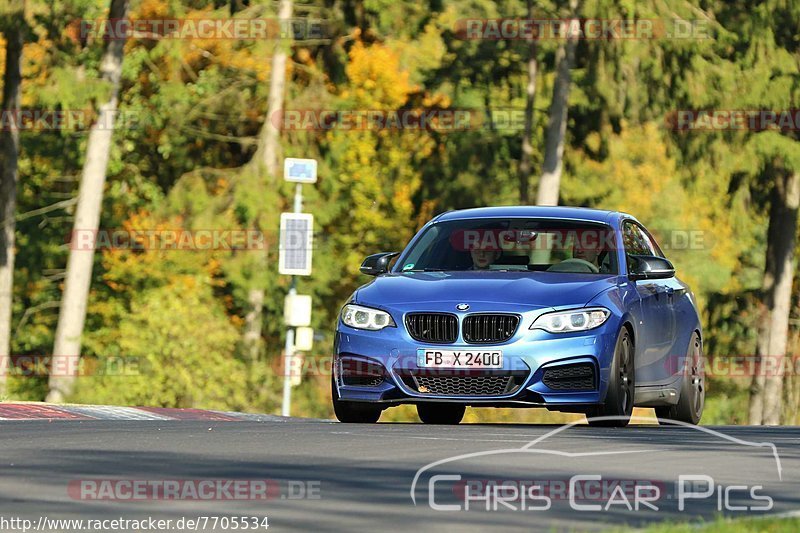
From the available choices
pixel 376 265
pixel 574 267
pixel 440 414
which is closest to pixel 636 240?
pixel 574 267

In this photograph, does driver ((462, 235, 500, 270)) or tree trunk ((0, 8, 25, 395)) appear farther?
tree trunk ((0, 8, 25, 395))

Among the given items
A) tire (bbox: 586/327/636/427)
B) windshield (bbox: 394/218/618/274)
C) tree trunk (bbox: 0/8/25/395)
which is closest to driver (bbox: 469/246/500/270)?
windshield (bbox: 394/218/618/274)

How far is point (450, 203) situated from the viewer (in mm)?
51188

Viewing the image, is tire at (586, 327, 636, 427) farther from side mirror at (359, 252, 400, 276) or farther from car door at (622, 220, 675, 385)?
side mirror at (359, 252, 400, 276)

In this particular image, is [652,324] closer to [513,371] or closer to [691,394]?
[691,394]

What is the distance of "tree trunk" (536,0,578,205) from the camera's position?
3966 cm

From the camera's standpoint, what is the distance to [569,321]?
47.6 ft

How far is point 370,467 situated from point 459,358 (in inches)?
161

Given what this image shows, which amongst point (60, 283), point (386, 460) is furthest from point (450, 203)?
point (386, 460)

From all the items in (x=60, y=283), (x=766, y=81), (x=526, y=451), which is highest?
(x=766, y=81)

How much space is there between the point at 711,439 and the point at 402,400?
7.46ft

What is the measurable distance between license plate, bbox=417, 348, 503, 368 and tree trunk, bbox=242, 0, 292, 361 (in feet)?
115

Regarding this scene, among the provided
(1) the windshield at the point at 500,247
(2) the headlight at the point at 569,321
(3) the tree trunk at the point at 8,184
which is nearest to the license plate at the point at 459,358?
(2) the headlight at the point at 569,321

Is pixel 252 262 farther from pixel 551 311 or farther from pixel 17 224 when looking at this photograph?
pixel 551 311
